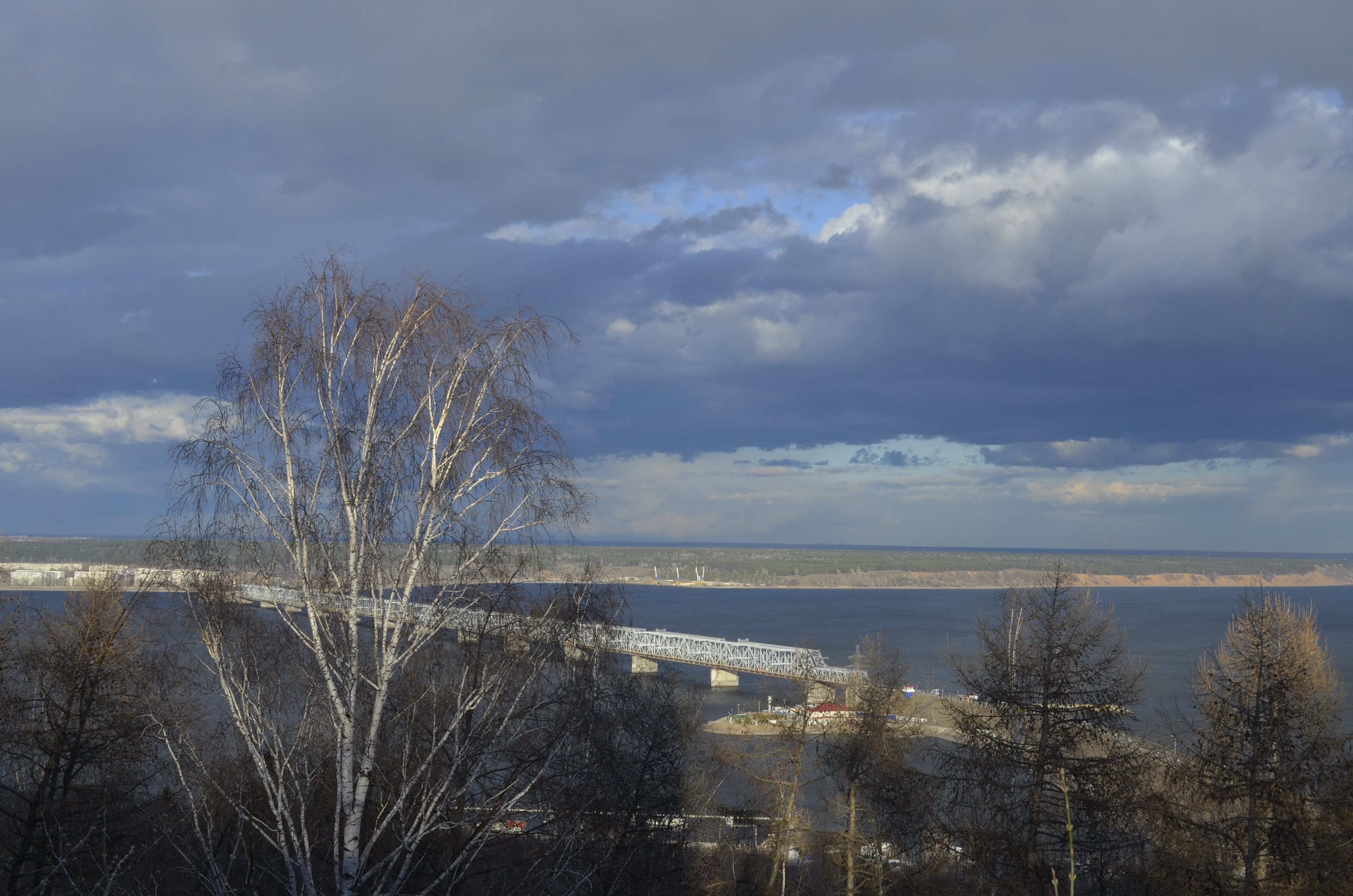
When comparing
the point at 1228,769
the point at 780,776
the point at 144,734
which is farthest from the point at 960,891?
the point at 144,734

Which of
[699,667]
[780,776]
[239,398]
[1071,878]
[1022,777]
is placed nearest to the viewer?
[1071,878]

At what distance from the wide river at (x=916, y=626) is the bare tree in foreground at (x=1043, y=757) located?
1006 centimetres

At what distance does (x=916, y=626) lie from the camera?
11969 cm

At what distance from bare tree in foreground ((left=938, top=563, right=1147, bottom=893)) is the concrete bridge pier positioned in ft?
226

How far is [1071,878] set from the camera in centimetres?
446

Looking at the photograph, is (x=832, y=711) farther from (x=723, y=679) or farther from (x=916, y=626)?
(x=916, y=626)

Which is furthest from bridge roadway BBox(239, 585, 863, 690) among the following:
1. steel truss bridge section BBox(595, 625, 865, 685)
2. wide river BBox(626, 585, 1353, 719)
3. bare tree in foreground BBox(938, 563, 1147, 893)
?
bare tree in foreground BBox(938, 563, 1147, 893)

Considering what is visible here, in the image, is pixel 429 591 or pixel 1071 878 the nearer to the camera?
pixel 1071 878

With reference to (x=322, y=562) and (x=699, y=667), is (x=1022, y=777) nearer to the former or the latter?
(x=322, y=562)

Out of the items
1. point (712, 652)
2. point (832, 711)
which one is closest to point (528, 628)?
point (832, 711)

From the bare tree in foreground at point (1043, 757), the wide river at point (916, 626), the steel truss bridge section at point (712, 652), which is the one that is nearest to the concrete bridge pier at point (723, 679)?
the steel truss bridge section at point (712, 652)

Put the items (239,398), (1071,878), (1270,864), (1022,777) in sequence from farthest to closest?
(1022,777)
(1270,864)
(239,398)
(1071,878)

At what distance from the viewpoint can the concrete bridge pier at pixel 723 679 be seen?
86.7 metres

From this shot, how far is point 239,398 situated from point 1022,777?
50.8 feet
